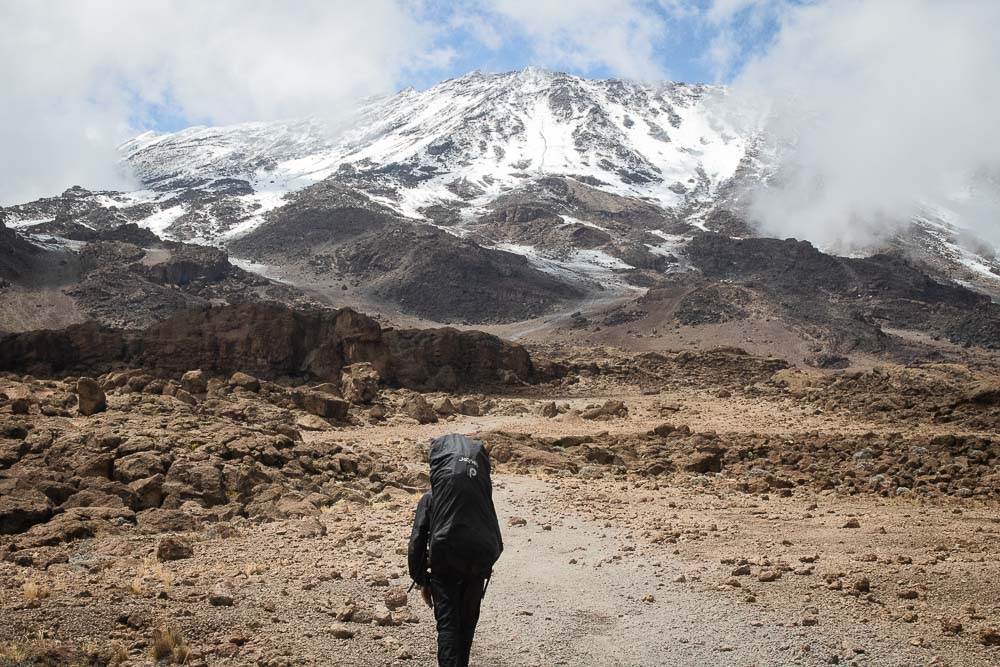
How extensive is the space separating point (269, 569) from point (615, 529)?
11.1 feet

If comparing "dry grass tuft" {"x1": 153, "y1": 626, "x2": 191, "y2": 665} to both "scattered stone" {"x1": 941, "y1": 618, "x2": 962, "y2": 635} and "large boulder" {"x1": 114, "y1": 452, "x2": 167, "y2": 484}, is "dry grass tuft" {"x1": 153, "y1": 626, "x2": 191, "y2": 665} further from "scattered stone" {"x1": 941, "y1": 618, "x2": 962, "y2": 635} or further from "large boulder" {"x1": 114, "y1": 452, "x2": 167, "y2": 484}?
"large boulder" {"x1": 114, "y1": 452, "x2": 167, "y2": 484}

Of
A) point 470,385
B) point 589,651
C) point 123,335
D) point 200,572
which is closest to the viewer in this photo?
point 589,651

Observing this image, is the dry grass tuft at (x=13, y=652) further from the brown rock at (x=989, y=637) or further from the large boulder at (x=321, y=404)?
the large boulder at (x=321, y=404)

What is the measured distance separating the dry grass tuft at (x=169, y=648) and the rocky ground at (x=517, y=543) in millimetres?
16

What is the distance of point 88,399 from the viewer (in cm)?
1296

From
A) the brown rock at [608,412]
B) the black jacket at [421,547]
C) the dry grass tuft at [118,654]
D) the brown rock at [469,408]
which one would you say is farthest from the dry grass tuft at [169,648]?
the brown rock at [469,408]

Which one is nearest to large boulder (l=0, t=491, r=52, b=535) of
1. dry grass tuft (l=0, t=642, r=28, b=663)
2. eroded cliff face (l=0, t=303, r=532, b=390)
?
dry grass tuft (l=0, t=642, r=28, b=663)

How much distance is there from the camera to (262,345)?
24844 millimetres

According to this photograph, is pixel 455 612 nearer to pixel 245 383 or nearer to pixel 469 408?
pixel 245 383

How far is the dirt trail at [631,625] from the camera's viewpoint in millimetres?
4602

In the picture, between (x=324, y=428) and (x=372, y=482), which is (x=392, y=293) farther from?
(x=372, y=482)

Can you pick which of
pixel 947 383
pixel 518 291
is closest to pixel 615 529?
pixel 947 383

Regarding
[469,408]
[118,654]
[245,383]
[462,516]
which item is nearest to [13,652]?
[118,654]

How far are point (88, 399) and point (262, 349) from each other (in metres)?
11.9
